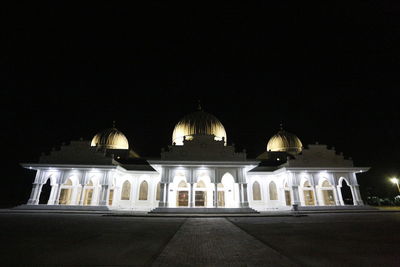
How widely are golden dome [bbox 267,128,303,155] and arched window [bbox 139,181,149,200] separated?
23130mm

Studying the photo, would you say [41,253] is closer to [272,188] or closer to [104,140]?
[272,188]

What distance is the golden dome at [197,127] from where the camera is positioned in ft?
105

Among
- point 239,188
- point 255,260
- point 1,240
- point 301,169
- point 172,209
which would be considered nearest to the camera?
point 255,260

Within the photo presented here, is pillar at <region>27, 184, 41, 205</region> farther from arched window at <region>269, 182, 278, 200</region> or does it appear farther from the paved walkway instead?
arched window at <region>269, 182, 278, 200</region>

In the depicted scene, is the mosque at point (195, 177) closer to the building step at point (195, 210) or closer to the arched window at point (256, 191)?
the arched window at point (256, 191)

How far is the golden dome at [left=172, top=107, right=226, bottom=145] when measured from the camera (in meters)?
32.0

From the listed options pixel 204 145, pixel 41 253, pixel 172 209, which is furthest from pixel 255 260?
pixel 204 145

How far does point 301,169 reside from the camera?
28141mm

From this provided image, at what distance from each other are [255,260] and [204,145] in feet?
74.5

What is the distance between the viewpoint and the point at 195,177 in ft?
83.8

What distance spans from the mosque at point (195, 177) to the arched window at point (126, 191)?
5.6 inches

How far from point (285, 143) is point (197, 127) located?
17.0m

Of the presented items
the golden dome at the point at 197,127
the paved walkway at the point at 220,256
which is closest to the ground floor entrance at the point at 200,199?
the golden dome at the point at 197,127

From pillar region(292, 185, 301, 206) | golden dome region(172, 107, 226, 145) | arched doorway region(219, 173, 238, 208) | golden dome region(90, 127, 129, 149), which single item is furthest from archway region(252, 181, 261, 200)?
golden dome region(90, 127, 129, 149)
